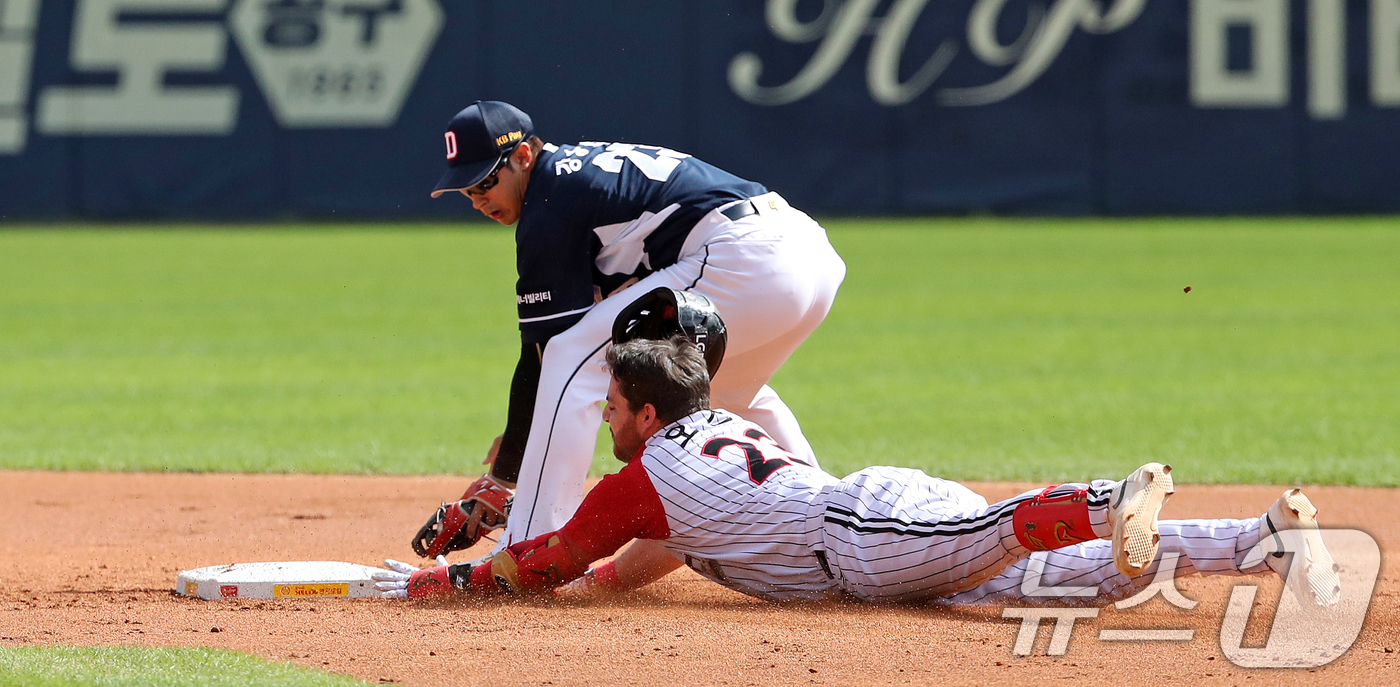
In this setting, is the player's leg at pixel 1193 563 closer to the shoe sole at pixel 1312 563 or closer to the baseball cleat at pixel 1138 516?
the shoe sole at pixel 1312 563

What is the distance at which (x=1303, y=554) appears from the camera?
11.8 ft

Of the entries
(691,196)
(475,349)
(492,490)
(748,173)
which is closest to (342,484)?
(492,490)

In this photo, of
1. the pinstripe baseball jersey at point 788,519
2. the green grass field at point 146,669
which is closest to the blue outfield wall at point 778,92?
the pinstripe baseball jersey at point 788,519

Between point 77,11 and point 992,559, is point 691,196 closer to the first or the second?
point 992,559

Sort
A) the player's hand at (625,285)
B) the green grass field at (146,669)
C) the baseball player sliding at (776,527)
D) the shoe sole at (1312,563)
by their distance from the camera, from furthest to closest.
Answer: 1. the player's hand at (625,285)
2. the baseball player sliding at (776,527)
3. the shoe sole at (1312,563)
4. the green grass field at (146,669)

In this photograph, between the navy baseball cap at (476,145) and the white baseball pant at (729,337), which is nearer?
the white baseball pant at (729,337)

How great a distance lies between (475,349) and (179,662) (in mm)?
8035

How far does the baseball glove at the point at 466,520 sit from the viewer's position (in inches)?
176

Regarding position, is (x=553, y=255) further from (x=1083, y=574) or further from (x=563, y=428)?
(x=1083, y=574)

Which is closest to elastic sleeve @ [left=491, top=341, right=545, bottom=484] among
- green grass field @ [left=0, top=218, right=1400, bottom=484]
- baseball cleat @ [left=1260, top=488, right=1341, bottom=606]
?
baseball cleat @ [left=1260, top=488, right=1341, bottom=606]

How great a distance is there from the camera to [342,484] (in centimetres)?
659

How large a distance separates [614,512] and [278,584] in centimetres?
107

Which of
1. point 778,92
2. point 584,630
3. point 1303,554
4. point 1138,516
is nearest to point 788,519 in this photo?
point 584,630

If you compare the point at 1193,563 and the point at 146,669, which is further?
the point at 1193,563
